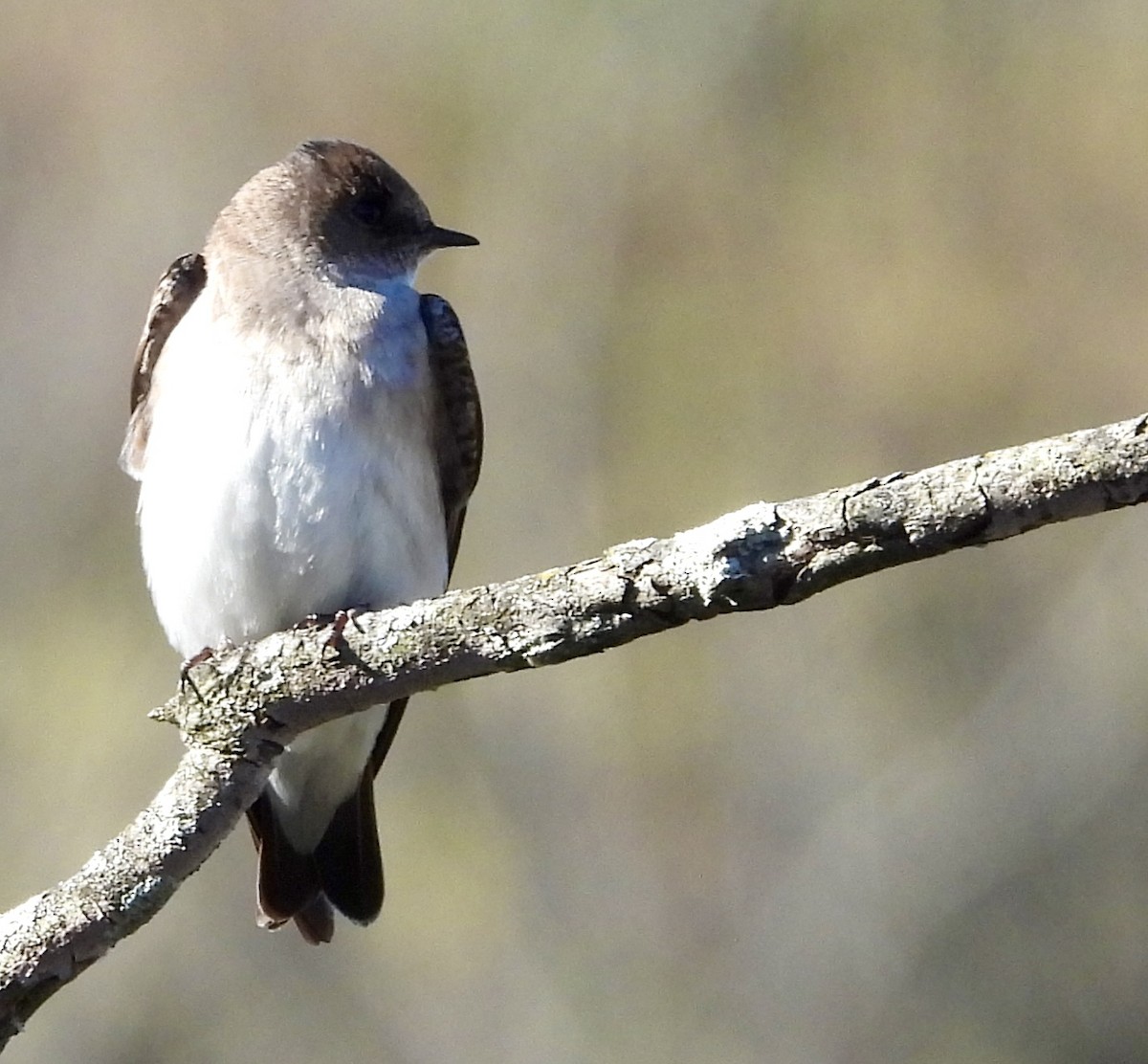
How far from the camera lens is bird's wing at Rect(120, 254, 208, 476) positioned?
4.07 meters

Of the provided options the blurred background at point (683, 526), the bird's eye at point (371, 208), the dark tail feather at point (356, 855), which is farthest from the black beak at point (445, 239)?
the blurred background at point (683, 526)

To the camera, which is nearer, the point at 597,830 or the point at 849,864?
the point at 849,864

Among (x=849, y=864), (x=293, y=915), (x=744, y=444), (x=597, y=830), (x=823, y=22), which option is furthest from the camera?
(x=823, y=22)

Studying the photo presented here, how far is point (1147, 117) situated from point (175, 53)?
5.54 metres

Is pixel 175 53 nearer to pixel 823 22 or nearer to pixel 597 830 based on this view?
pixel 823 22

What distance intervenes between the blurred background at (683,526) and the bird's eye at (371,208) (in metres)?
3.93

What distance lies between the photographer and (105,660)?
8977mm

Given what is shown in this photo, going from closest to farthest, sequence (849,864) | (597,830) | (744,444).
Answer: (849,864) < (597,830) < (744,444)

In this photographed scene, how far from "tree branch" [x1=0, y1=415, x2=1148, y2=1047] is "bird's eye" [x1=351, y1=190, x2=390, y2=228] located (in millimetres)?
1691

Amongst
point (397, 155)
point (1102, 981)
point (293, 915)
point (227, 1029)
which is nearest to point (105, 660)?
point (227, 1029)

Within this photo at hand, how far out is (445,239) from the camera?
443 centimetres

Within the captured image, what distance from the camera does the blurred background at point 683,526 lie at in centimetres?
784

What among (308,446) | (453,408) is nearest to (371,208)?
(453,408)

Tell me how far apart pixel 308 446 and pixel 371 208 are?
94cm
